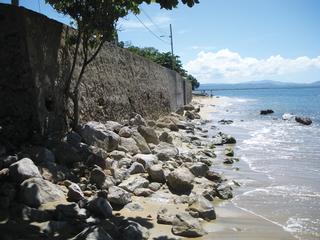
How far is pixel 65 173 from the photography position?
748 cm

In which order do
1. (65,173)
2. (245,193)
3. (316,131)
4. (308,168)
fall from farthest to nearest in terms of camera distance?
(316,131) → (308,168) → (245,193) → (65,173)

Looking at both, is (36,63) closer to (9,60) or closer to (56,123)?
(9,60)

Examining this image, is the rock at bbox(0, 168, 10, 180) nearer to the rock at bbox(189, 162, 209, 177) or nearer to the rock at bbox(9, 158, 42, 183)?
the rock at bbox(9, 158, 42, 183)

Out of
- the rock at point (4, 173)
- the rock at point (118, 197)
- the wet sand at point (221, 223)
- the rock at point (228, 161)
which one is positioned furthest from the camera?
the rock at point (228, 161)

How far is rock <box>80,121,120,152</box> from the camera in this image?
9562mm

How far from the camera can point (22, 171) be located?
651 cm

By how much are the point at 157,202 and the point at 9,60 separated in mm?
4004

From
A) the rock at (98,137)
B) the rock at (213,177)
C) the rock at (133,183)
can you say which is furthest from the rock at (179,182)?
the rock at (98,137)

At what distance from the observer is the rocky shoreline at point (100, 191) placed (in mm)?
5672

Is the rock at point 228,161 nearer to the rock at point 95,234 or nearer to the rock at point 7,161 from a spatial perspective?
the rock at point 7,161

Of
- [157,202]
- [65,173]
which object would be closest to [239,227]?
[157,202]

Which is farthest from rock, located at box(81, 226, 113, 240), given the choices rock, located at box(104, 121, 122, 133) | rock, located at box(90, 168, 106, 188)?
rock, located at box(104, 121, 122, 133)

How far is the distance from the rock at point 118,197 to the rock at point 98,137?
8.51 feet

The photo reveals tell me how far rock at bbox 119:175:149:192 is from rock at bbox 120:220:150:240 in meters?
1.86
